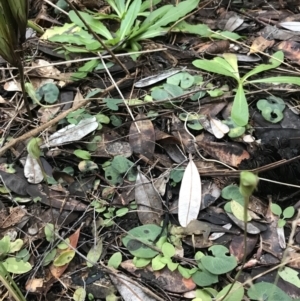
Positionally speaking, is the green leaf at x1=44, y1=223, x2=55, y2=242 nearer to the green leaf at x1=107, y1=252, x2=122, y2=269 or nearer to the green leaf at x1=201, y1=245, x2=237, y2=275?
the green leaf at x1=107, y1=252, x2=122, y2=269

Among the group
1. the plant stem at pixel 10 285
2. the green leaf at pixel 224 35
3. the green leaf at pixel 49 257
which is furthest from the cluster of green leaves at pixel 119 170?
the green leaf at pixel 224 35

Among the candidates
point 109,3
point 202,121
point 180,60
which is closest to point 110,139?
point 202,121

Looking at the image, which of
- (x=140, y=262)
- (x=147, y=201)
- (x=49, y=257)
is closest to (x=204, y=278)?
(x=140, y=262)

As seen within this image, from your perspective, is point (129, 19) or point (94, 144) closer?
point (94, 144)

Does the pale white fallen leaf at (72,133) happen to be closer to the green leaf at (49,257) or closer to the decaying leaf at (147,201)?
the decaying leaf at (147,201)

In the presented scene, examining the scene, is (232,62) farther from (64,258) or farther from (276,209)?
(64,258)

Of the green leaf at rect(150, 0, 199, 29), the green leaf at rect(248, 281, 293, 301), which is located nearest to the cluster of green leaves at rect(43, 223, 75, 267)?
the green leaf at rect(248, 281, 293, 301)

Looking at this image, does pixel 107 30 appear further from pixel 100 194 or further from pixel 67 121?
pixel 100 194
